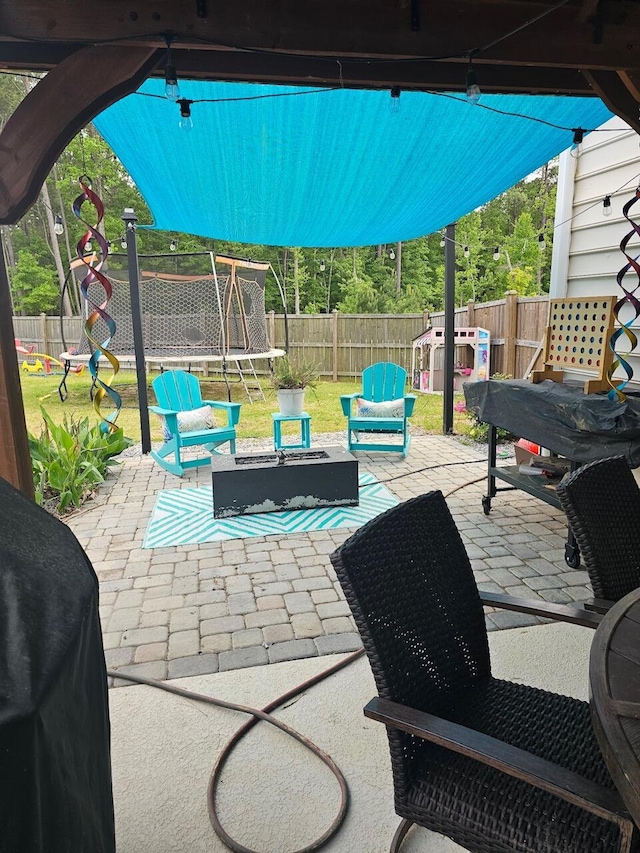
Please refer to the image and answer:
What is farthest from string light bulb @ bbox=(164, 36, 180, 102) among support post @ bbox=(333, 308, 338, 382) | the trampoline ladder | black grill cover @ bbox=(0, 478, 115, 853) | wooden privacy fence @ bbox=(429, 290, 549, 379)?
support post @ bbox=(333, 308, 338, 382)

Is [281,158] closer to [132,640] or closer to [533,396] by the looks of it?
[533,396]

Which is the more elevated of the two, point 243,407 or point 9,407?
point 9,407

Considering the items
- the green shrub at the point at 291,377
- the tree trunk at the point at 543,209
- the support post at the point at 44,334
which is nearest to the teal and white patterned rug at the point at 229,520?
the green shrub at the point at 291,377

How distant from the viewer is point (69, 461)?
4500mm

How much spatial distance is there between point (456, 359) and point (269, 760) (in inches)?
339

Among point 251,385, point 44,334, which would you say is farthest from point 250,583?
point 44,334

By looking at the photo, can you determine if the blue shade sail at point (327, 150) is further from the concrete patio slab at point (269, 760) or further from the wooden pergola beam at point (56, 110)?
the concrete patio slab at point (269, 760)

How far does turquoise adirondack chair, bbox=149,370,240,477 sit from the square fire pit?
79 cm

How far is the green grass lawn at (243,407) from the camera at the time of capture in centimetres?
740

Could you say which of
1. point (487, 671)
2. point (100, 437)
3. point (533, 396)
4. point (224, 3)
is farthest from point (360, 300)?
point (487, 671)

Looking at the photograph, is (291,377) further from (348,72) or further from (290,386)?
(348,72)

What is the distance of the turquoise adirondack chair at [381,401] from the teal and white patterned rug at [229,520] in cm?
116

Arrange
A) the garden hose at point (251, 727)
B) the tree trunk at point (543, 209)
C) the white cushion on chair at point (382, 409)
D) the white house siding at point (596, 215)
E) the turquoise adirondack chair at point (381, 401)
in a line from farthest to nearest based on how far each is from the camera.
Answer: the tree trunk at point (543, 209) → the white cushion on chair at point (382, 409) → the turquoise adirondack chair at point (381, 401) → the white house siding at point (596, 215) → the garden hose at point (251, 727)

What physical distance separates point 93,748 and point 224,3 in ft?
8.11
